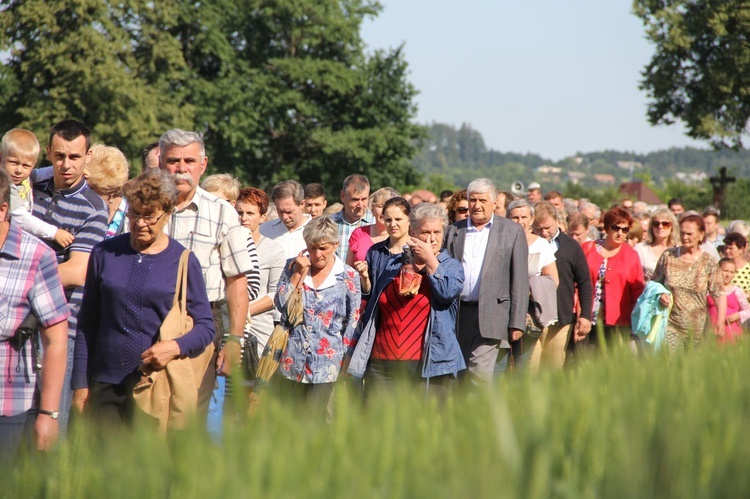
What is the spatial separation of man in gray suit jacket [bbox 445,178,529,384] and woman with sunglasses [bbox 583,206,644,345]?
2.26 metres

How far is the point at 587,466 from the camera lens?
1.89m

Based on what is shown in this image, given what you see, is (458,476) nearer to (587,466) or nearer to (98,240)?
(587,466)

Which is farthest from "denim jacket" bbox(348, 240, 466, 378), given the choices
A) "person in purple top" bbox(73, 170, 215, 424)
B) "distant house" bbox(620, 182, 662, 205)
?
"distant house" bbox(620, 182, 662, 205)

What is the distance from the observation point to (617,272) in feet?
35.3

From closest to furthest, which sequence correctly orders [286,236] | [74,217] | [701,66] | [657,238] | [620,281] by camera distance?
1. [74,217]
2. [286,236]
3. [620,281]
4. [657,238]
5. [701,66]

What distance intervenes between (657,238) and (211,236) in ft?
24.5

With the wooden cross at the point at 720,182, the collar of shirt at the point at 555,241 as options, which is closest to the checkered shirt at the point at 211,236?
the collar of shirt at the point at 555,241

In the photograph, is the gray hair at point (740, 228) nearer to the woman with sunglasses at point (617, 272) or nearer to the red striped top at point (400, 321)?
the woman with sunglasses at point (617, 272)

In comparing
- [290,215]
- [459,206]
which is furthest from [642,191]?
[290,215]

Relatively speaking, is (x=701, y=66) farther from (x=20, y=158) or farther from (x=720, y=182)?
(x=20, y=158)

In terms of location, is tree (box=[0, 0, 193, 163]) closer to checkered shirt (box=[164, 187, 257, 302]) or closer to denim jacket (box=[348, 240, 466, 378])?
denim jacket (box=[348, 240, 466, 378])

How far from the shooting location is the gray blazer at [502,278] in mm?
→ 8391

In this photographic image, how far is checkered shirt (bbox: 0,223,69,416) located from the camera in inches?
164

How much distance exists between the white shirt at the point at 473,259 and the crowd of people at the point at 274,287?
0.04 feet
